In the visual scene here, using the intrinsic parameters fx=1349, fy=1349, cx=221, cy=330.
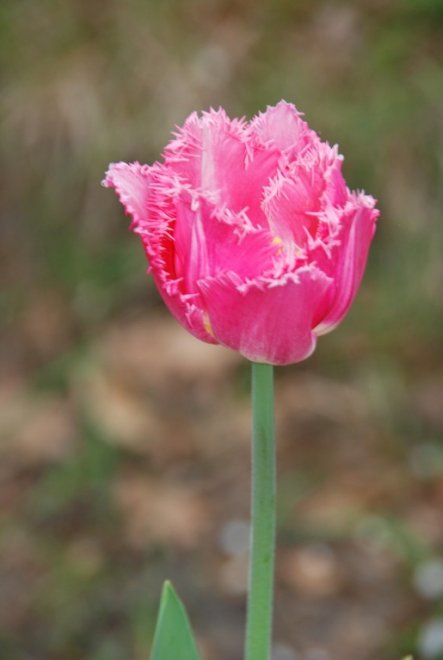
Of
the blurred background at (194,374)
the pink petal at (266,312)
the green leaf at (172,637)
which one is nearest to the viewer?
the pink petal at (266,312)

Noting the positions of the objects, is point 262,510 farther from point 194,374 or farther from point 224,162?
point 194,374

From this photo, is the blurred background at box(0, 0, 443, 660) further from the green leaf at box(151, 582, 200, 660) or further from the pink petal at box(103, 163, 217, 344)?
the pink petal at box(103, 163, 217, 344)

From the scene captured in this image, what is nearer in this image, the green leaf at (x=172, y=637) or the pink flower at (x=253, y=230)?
the pink flower at (x=253, y=230)

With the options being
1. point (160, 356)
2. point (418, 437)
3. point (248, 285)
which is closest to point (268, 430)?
point (248, 285)

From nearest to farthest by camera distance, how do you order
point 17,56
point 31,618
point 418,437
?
point 31,618
point 418,437
point 17,56

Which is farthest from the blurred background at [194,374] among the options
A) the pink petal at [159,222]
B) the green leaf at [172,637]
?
the pink petal at [159,222]

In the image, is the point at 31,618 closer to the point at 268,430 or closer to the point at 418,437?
the point at 418,437

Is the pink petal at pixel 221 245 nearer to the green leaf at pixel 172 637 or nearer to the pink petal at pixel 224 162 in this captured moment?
the pink petal at pixel 224 162

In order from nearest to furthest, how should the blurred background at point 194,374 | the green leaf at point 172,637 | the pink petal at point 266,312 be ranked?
the pink petal at point 266,312 < the green leaf at point 172,637 < the blurred background at point 194,374
